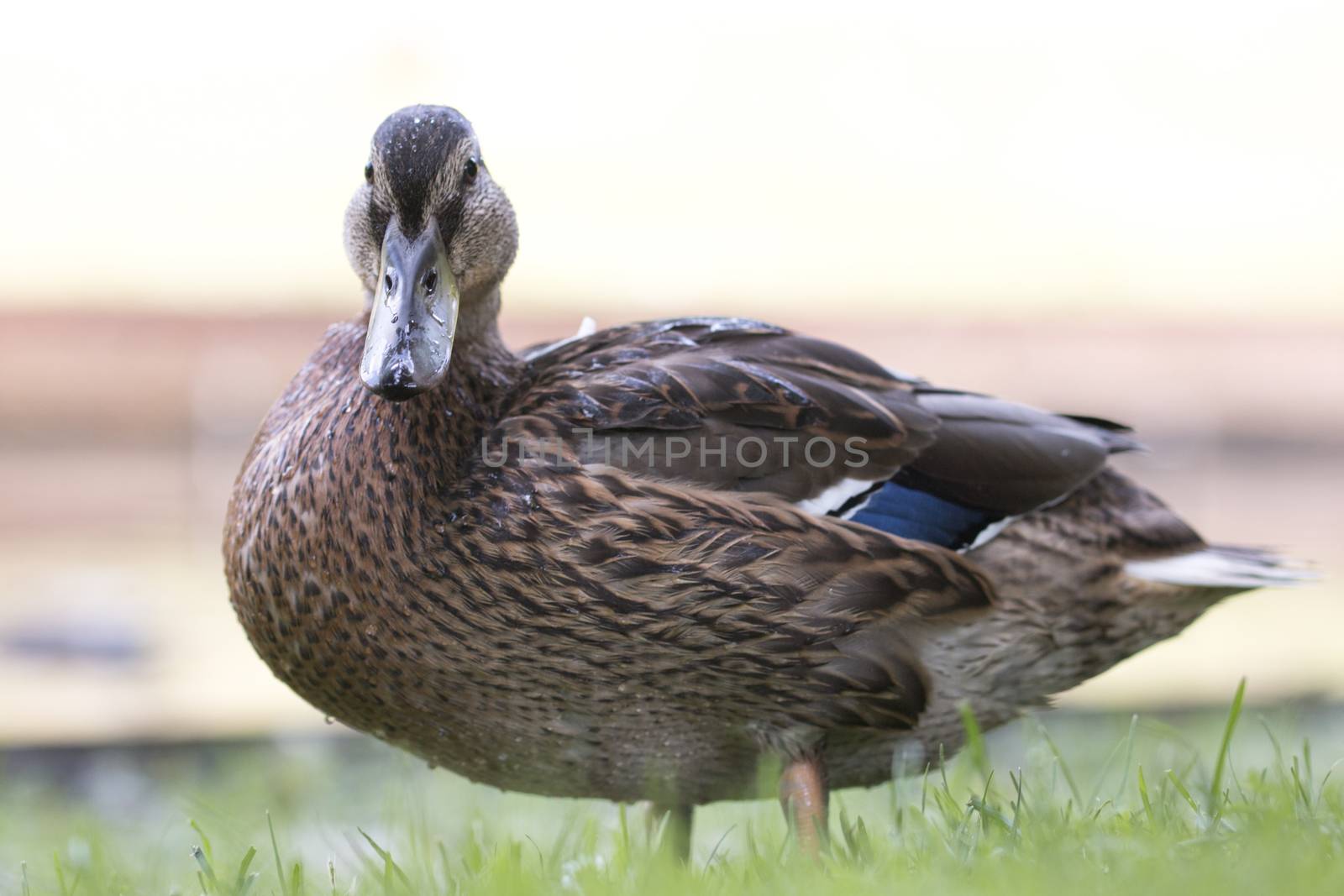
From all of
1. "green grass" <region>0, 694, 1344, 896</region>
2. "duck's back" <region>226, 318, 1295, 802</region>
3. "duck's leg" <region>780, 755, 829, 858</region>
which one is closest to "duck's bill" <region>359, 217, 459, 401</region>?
"duck's back" <region>226, 318, 1295, 802</region>

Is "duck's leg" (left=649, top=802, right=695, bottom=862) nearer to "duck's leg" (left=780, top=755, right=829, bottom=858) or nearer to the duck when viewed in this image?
the duck

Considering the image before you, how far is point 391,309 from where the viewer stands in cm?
251

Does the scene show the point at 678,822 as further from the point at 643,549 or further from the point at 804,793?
the point at 643,549

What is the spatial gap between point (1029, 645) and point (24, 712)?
169 inches

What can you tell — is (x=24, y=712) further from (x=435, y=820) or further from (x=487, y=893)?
(x=487, y=893)

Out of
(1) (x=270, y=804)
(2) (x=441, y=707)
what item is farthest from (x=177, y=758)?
(2) (x=441, y=707)

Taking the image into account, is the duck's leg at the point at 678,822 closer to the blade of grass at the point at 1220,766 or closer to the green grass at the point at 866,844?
the green grass at the point at 866,844

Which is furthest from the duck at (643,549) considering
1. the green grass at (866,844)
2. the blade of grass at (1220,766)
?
the blade of grass at (1220,766)

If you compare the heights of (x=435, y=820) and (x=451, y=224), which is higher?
(x=451, y=224)

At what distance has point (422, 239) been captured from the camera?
8.54 feet

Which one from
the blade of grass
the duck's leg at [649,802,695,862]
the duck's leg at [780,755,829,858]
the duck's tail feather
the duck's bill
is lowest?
the duck's leg at [649,802,695,862]

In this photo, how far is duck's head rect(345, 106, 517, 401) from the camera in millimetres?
2471

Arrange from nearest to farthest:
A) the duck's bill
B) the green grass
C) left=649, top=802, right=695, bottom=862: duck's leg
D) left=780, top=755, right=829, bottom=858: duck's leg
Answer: the green grass → the duck's bill → left=780, top=755, right=829, bottom=858: duck's leg → left=649, top=802, right=695, bottom=862: duck's leg

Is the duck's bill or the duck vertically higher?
the duck's bill
